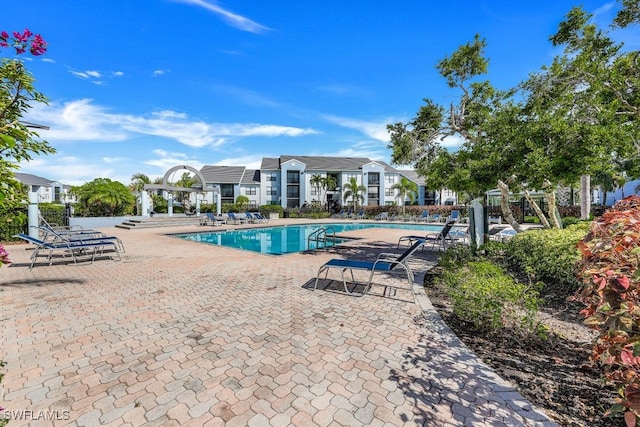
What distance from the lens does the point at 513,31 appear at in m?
10.3

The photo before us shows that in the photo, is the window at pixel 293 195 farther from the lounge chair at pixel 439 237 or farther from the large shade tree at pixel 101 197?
the lounge chair at pixel 439 237

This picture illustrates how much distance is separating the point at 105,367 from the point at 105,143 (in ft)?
96.8

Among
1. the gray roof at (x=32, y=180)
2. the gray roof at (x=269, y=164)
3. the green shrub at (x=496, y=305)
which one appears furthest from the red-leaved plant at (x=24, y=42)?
the gray roof at (x=32, y=180)

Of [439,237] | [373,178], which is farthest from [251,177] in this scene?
[439,237]

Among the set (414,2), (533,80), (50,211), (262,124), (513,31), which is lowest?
(50,211)

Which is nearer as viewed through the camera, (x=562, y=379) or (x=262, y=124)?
(x=562, y=379)

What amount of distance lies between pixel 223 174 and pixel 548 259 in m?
49.3

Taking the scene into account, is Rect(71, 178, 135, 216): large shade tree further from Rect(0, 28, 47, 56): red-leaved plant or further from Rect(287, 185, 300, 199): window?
Rect(0, 28, 47, 56): red-leaved plant

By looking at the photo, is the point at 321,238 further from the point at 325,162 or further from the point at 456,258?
the point at 325,162

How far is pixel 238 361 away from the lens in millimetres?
3385

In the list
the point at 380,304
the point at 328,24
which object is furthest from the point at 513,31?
the point at 380,304

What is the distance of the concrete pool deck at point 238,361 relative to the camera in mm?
2539

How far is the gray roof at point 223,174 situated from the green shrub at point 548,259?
150 feet

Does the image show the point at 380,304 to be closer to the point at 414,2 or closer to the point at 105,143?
the point at 414,2
